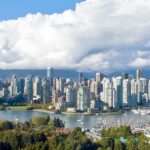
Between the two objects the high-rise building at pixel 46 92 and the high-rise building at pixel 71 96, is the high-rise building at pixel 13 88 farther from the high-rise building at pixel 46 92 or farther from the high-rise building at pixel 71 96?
the high-rise building at pixel 71 96

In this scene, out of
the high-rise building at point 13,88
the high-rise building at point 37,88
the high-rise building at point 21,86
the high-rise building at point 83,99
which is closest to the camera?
the high-rise building at point 83,99

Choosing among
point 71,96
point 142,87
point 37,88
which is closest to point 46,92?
point 37,88

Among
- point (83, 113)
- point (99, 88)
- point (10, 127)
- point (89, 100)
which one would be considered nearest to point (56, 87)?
point (99, 88)

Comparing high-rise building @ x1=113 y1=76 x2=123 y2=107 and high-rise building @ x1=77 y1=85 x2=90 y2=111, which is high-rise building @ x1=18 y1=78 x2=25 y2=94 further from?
high-rise building @ x1=77 y1=85 x2=90 y2=111

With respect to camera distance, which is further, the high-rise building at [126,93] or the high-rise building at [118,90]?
the high-rise building at [126,93]

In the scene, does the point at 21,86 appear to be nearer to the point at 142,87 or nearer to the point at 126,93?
the point at 142,87

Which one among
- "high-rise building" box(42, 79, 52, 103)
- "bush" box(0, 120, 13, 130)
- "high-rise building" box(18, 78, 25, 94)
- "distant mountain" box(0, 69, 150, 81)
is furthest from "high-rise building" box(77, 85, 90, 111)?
"distant mountain" box(0, 69, 150, 81)

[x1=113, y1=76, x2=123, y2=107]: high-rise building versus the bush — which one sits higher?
[x1=113, y1=76, x2=123, y2=107]: high-rise building

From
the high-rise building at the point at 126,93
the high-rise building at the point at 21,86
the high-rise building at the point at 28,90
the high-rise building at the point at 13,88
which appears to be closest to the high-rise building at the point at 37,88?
the high-rise building at the point at 28,90
